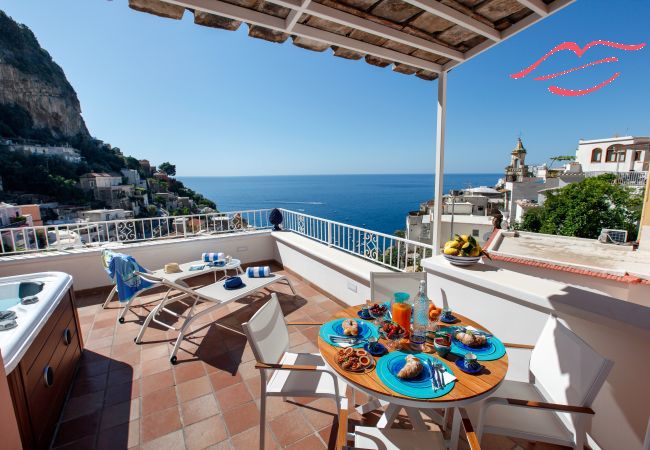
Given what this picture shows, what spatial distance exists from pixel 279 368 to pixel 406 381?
66cm

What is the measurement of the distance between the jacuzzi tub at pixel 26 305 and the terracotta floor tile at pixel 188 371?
101cm

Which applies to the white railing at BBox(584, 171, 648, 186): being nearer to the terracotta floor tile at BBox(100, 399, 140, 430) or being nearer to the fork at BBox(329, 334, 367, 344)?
the fork at BBox(329, 334, 367, 344)

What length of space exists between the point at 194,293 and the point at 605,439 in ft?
11.0

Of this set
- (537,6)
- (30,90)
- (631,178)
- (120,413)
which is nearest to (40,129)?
(30,90)

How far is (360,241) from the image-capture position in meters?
3.83

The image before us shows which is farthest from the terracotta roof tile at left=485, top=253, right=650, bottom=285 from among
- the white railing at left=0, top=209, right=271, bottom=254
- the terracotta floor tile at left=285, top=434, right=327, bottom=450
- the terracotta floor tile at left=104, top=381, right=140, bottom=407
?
the terracotta floor tile at left=104, top=381, right=140, bottom=407

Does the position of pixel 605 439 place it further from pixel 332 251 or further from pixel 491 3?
pixel 332 251

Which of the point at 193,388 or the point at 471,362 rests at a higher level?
the point at 471,362

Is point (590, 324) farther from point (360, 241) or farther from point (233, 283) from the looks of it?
point (233, 283)

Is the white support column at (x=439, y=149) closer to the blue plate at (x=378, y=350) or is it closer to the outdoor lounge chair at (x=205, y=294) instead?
the blue plate at (x=378, y=350)

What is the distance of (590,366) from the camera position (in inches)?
48.8

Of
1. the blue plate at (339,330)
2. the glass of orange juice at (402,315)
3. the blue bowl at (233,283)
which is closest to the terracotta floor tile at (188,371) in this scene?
the blue bowl at (233,283)

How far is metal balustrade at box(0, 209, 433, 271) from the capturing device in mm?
3582

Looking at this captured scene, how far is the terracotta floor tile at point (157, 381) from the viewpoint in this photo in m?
2.21
